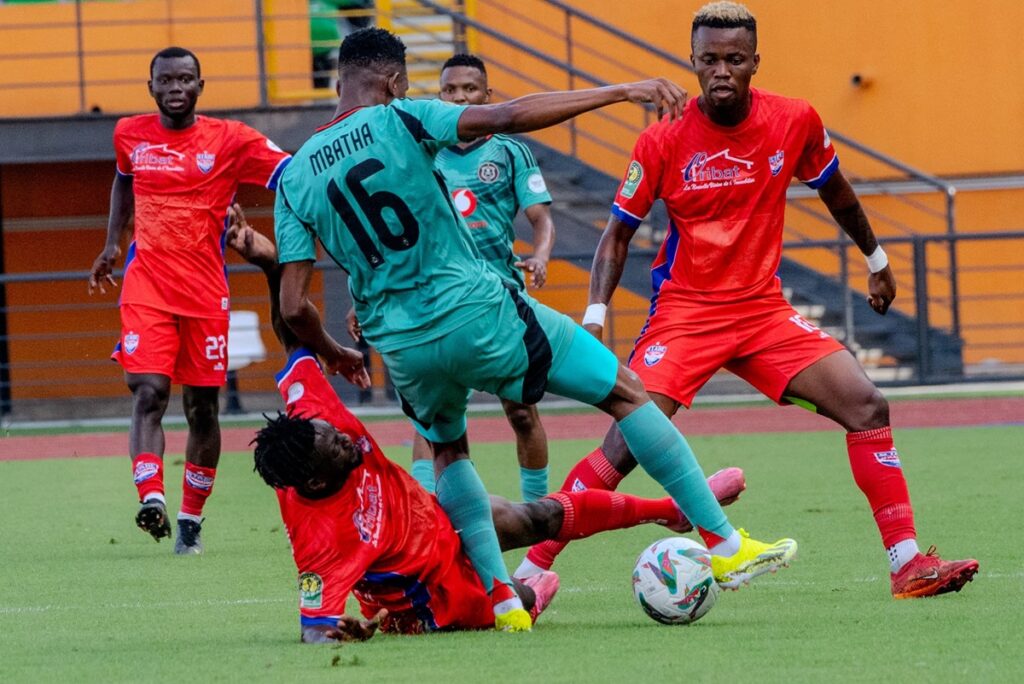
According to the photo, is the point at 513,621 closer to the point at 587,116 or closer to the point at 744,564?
the point at 744,564

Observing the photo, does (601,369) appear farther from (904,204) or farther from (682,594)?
(904,204)

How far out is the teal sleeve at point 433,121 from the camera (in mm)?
5586

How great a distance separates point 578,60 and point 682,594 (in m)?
16.7

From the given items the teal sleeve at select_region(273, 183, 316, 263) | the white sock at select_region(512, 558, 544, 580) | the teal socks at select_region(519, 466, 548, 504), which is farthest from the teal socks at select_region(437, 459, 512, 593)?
the teal socks at select_region(519, 466, 548, 504)

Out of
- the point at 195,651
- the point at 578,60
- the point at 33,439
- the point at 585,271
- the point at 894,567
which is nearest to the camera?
the point at 195,651

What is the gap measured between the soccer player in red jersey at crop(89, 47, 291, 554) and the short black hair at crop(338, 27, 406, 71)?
129 inches

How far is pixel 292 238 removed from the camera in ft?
19.4

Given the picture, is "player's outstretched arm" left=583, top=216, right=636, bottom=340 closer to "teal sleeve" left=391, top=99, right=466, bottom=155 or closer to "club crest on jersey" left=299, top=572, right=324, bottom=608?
"teal sleeve" left=391, top=99, right=466, bottom=155

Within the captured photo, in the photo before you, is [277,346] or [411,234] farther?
[277,346]

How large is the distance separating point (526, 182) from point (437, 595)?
328cm

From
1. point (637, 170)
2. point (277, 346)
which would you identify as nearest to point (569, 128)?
point (277, 346)

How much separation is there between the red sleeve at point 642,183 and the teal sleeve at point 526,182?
1.67 meters

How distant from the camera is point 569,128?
68.3 feet

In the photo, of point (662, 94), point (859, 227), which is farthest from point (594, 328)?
point (662, 94)
